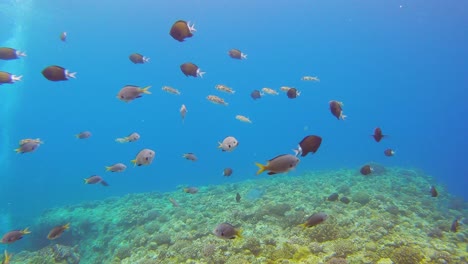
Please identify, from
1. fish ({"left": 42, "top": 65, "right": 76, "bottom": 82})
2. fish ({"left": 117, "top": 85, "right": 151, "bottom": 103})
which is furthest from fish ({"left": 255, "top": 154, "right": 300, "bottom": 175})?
fish ({"left": 42, "top": 65, "right": 76, "bottom": 82})

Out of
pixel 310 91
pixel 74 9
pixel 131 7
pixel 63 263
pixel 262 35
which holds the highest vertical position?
pixel 310 91

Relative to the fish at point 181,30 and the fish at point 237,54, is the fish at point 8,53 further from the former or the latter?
the fish at point 237,54

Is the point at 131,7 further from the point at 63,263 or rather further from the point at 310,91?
the point at 310,91

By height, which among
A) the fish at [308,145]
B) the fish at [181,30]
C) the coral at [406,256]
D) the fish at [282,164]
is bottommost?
the coral at [406,256]

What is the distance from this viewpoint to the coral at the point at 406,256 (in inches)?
299

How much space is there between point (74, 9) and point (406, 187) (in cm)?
6666

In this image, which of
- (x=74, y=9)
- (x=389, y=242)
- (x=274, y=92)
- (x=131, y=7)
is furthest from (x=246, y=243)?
(x=131, y=7)

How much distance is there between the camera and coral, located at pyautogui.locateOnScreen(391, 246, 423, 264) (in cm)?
759

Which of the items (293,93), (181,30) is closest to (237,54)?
(293,93)

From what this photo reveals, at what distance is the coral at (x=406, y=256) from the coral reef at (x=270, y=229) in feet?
0.08

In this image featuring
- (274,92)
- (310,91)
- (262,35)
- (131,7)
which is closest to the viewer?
(274,92)

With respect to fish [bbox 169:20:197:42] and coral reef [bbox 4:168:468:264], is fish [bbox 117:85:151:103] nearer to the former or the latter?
fish [bbox 169:20:197:42]

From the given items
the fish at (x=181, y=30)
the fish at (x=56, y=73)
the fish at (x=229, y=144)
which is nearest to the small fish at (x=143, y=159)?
the fish at (x=229, y=144)

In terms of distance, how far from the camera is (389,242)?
8.84 meters
